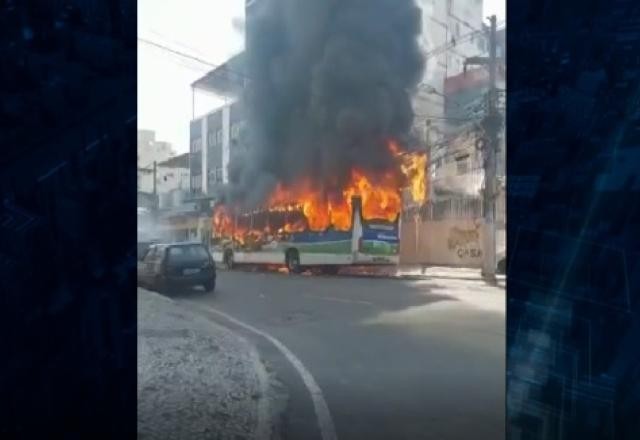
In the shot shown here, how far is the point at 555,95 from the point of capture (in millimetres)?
2871

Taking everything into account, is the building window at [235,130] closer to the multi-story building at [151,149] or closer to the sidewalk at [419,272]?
the multi-story building at [151,149]

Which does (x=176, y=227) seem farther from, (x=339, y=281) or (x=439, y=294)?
(x=439, y=294)

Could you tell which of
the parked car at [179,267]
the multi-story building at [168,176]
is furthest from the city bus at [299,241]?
the multi-story building at [168,176]

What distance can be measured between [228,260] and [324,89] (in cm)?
175

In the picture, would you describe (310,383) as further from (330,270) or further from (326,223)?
(326,223)

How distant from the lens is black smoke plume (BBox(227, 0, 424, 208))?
4031 mm

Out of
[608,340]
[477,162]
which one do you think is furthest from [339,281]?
[608,340]

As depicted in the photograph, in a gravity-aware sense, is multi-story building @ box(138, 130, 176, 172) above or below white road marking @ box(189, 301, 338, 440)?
above

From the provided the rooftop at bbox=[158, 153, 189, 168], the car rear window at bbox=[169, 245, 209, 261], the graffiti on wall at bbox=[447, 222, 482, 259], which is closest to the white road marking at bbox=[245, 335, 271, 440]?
the car rear window at bbox=[169, 245, 209, 261]

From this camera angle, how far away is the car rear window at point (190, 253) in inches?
145

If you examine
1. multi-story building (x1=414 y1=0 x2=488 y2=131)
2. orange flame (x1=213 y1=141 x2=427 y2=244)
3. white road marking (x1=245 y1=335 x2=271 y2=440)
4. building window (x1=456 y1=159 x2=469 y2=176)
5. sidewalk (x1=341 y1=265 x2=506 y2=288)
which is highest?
multi-story building (x1=414 y1=0 x2=488 y2=131)

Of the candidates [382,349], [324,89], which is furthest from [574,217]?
[324,89]

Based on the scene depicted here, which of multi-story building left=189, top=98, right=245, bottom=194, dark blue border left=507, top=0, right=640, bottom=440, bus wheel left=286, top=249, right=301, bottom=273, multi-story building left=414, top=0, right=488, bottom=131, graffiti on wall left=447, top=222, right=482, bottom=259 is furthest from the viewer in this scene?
bus wheel left=286, top=249, right=301, bottom=273

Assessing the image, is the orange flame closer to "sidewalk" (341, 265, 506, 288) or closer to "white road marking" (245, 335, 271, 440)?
"sidewalk" (341, 265, 506, 288)
